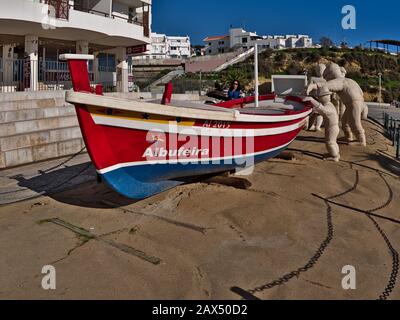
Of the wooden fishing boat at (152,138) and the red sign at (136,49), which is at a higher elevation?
the red sign at (136,49)

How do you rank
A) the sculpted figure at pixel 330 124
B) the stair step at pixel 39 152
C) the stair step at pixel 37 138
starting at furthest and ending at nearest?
the sculpted figure at pixel 330 124, the stair step at pixel 37 138, the stair step at pixel 39 152

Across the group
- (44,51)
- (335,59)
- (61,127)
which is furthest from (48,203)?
(335,59)

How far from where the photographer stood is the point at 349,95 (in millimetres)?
11008

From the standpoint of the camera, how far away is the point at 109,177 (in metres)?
5.33

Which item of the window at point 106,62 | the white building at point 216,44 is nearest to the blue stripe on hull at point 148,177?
the window at point 106,62

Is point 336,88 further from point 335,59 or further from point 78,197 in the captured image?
point 335,59

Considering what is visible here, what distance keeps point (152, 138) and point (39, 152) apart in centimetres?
533

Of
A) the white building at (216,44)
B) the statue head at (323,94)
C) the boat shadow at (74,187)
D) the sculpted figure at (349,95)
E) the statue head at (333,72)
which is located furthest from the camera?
the white building at (216,44)

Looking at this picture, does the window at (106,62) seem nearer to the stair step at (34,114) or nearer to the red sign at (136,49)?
the red sign at (136,49)

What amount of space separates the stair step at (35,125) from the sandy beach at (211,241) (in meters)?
3.47

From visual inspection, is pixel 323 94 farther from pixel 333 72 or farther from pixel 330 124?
pixel 333 72

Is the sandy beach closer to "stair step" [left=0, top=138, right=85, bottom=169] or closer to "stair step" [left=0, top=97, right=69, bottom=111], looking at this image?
"stair step" [left=0, top=138, right=85, bottom=169]

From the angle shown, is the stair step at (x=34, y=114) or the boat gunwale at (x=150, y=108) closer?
the boat gunwale at (x=150, y=108)

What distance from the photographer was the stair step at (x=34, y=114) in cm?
1020
